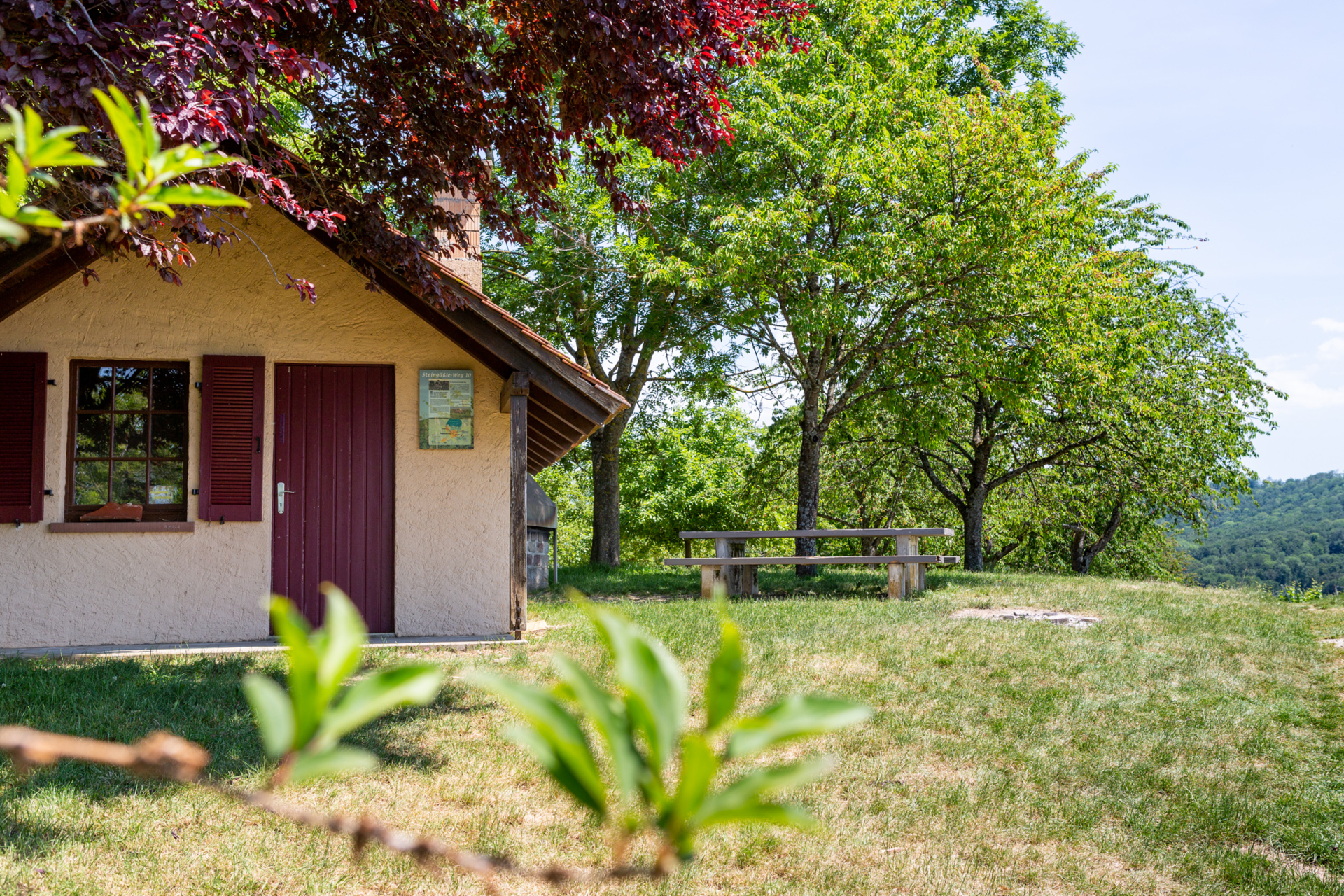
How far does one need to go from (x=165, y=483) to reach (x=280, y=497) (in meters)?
0.90

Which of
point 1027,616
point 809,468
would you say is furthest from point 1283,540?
point 1027,616

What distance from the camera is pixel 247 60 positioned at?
4703 millimetres

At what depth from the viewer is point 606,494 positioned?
17625 mm

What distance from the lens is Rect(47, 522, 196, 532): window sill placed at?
293 inches

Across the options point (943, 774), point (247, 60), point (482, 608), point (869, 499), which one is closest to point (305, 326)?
point (482, 608)

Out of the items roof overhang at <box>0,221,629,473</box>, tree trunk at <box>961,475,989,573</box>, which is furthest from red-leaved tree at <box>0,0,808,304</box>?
tree trunk at <box>961,475,989,573</box>

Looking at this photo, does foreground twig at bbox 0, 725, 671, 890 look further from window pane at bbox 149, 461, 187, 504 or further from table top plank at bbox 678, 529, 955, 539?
table top plank at bbox 678, 529, 955, 539

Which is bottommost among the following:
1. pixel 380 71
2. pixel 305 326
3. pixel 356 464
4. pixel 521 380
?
pixel 356 464

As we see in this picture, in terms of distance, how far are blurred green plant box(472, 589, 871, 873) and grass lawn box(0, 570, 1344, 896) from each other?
8.59ft

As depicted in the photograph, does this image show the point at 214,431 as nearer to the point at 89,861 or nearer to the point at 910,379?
the point at 89,861

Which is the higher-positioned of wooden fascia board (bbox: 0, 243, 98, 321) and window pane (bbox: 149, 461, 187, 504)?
wooden fascia board (bbox: 0, 243, 98, 321)

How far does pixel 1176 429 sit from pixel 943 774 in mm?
15633

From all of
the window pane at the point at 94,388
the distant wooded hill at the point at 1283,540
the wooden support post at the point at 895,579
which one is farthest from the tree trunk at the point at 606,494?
the distant wooded hill at the point at 1283,540

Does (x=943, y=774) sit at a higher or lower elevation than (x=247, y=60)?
lower
